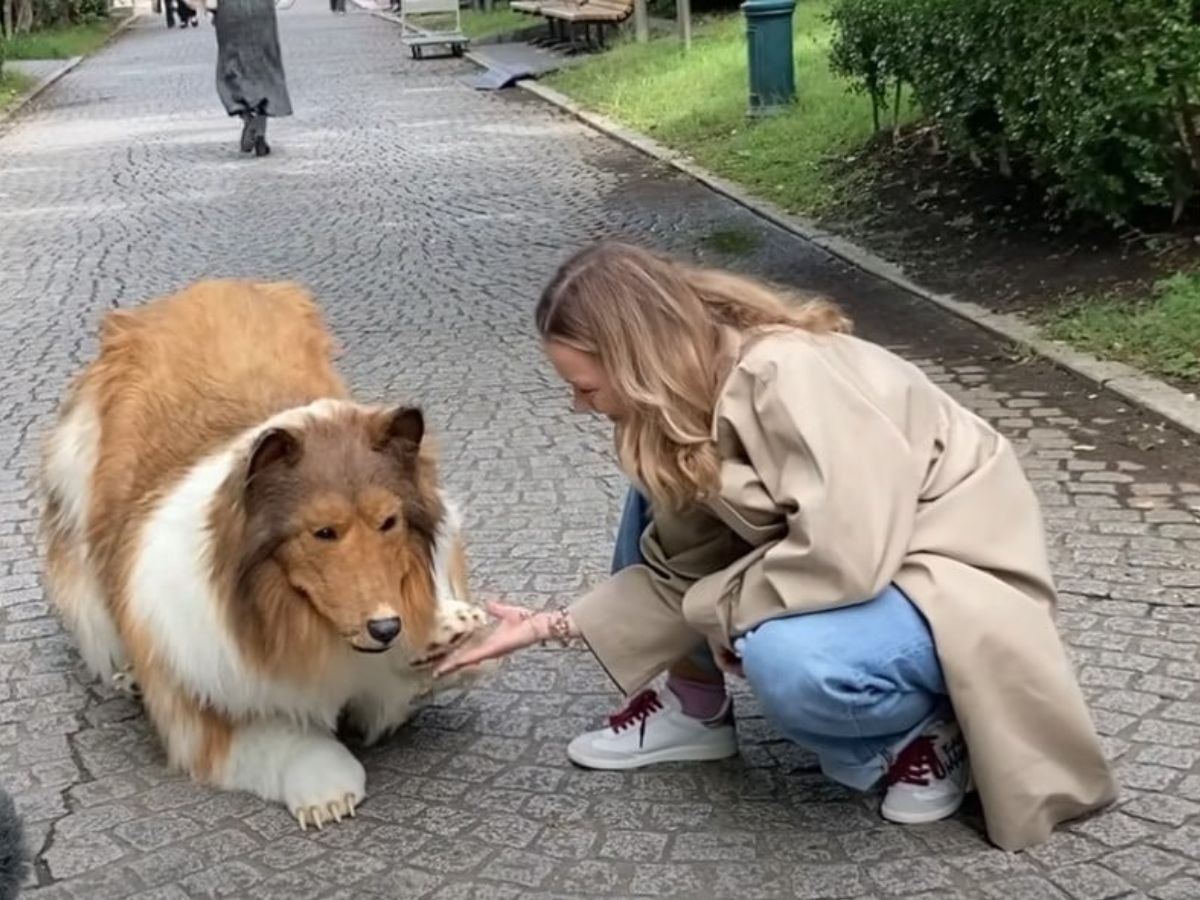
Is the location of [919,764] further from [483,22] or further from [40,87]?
[483,22]

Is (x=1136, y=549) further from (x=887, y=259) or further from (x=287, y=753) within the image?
(x=887, y=259)

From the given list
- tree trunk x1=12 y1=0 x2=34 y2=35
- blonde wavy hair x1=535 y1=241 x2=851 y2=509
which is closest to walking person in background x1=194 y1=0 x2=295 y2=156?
blonde wavy hair x1=535 y1=241 x2=851 y2=509

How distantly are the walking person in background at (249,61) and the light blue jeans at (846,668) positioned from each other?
44.4ft

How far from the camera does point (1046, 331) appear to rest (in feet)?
25.6

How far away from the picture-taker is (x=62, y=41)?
34.2m

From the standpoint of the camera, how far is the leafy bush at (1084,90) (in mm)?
7777

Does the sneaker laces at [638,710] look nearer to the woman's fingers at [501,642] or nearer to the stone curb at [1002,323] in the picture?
the woman's fingers at [501,642]

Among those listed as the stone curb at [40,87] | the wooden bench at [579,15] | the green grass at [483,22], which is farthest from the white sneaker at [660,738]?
the green grass at [483,22]

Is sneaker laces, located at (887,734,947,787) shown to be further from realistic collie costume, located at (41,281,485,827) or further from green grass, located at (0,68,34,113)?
green grass, located at (0,68,34,113)

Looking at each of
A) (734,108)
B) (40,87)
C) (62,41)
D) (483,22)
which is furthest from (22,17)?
(734,108)

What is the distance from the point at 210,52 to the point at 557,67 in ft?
40.8

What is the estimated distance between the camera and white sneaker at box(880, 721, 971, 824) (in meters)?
3.81

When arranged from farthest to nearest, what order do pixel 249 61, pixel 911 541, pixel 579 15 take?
1. pixel 579 15
2. pixel 249 61
3. pixel 911 541

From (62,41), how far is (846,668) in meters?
34.1
